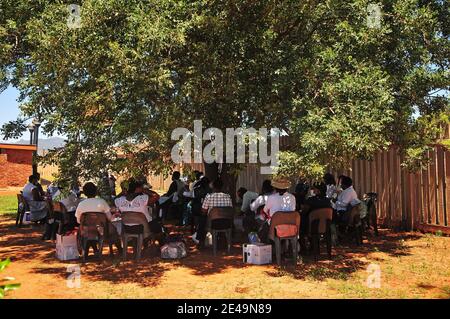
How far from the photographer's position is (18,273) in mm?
7750

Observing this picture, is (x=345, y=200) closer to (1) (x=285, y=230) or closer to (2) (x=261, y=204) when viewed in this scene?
(2) (x=261, y=204)

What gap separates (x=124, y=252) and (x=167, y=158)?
1940mm

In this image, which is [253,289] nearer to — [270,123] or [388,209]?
[270,123]

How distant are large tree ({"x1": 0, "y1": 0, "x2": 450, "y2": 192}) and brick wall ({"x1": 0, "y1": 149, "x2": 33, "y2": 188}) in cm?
2463

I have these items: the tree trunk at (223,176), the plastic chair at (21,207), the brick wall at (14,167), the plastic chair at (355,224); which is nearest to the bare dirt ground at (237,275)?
the plastic chair at (355,224)

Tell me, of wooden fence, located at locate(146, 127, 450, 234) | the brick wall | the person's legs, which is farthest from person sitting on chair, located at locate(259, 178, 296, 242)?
the brick wall

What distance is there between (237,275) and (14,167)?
2792 cm

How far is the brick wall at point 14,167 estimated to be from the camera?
30609 mm

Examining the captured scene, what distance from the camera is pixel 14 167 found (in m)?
31.2

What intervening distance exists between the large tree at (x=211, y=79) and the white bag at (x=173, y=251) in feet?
5.45

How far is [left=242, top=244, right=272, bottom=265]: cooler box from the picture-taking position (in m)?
8.12

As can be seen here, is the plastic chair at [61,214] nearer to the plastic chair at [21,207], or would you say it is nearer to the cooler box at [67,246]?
the cooler box at [67,246]

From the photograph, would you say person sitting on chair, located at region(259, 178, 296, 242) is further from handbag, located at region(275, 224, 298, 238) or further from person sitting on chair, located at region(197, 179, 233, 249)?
person sitting on chair, located at region(197, 179, 233, 249)

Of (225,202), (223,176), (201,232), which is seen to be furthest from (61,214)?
(223,176)
